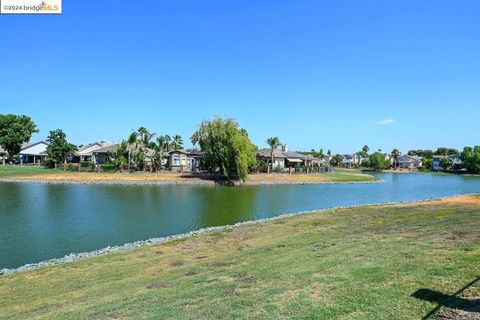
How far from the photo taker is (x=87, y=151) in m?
87.6

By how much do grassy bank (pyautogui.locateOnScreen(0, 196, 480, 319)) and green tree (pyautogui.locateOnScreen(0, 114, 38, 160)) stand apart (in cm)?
7596

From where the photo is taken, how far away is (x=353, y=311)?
6762 mm

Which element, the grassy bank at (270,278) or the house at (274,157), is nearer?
the grassy bank at (270,278)

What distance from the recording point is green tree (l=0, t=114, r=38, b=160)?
77812 millimetres

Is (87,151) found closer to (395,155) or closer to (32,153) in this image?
(32,153)

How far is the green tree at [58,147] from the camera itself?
70.6 meters

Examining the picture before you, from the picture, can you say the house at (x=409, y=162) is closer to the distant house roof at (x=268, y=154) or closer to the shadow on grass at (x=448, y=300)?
the distant house roof at (x=268, y=154)

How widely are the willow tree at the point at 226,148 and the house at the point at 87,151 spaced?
118 ft

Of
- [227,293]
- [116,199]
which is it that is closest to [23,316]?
[227,293]

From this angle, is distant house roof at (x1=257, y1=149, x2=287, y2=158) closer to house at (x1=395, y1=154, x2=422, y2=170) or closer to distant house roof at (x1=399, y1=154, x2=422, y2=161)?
house at (x1=395, y1=154, x2=422, y2=170)

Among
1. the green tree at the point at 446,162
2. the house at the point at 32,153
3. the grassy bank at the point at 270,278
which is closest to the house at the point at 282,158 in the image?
the house at the point at 32,153

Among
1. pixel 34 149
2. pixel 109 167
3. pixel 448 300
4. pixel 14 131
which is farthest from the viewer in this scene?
pixel 34 149

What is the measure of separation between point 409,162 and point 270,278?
153203 mm

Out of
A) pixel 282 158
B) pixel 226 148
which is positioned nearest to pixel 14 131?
pixel 226 148
